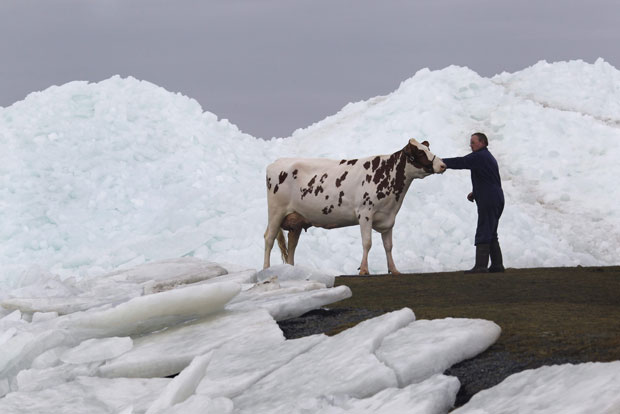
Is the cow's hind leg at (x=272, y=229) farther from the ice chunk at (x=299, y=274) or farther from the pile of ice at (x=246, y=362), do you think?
the pile of ice at (x=246, y=362)

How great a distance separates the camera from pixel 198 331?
620 centimetres

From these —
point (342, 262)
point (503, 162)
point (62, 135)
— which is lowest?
point (342, 262)

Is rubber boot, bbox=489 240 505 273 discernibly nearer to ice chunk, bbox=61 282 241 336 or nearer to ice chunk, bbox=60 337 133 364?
ice chunk, bbox=61 282 241 336

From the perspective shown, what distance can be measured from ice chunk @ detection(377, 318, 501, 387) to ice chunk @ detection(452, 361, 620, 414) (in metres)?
0.51

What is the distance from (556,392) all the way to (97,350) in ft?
11.6

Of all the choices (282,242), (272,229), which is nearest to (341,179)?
(272,229)

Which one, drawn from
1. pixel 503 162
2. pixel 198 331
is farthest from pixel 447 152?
pixel 198 331

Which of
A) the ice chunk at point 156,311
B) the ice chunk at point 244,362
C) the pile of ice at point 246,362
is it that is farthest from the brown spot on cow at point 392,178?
the ice chunk at point 244,362

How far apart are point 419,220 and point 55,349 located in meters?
11.1

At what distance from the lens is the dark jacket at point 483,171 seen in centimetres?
943

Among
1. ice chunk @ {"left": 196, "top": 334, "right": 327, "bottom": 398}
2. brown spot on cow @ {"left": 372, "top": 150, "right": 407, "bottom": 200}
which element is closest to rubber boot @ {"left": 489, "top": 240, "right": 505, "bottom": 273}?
brown spot on cow @ {"left": 372, "top": 150, "right": 407, "bottom": 200}

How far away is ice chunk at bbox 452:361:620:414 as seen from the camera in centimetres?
357

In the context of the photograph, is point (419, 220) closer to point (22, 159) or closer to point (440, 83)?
point (440, 83)

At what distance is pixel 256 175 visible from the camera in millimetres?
20219
